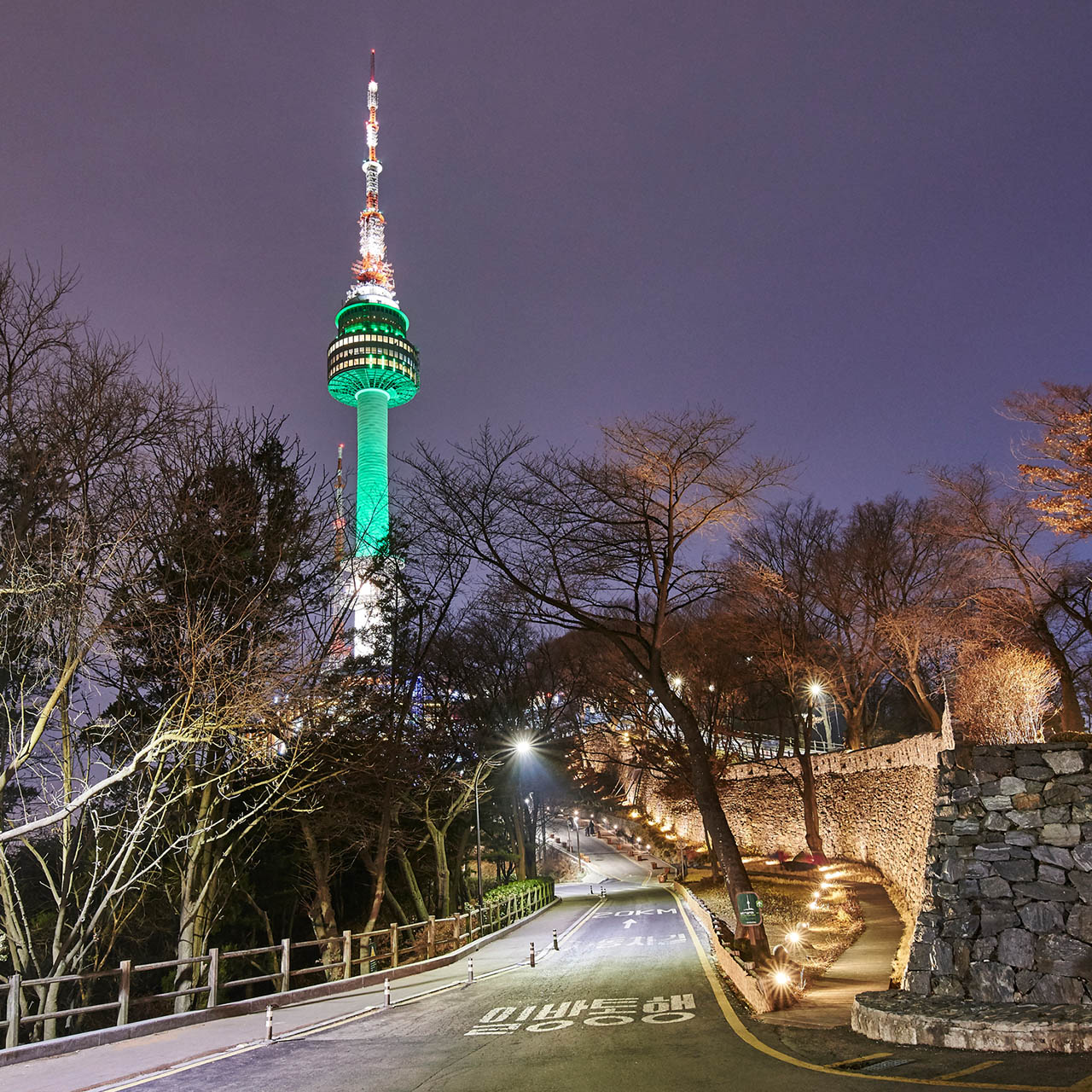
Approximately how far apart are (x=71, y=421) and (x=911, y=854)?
23390 mm

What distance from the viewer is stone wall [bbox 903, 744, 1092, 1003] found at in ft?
33.5

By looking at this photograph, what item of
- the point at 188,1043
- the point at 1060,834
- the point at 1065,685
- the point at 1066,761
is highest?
the point at 1065,685

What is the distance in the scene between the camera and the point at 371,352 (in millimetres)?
117438

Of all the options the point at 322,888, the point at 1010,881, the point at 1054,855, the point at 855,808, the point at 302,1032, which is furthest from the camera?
the point at 855,808

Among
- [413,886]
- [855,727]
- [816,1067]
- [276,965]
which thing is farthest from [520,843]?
[816,1067]

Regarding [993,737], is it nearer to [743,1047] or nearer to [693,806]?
[743,1047]

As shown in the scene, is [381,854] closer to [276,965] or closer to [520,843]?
[276,965]

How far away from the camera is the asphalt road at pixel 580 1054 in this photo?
26.6ft

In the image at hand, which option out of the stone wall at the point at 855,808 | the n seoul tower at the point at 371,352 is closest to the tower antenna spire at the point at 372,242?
the n seoul tower at the point at 371,352

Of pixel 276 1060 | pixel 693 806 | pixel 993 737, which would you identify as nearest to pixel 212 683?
pixel 276 1060

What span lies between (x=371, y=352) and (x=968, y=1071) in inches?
4617

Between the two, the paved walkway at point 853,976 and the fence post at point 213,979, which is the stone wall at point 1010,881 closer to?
the paved walkway at point 853,976

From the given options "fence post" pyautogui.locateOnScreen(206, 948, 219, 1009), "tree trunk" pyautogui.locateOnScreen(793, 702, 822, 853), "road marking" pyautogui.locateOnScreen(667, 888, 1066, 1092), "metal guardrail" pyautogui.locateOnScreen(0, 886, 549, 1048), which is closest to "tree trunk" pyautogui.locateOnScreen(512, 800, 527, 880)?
"metal guardrail" pyautogui.locateOnScreen(0, 886, 549, 1048)

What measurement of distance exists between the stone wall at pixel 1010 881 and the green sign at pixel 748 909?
151 inches
